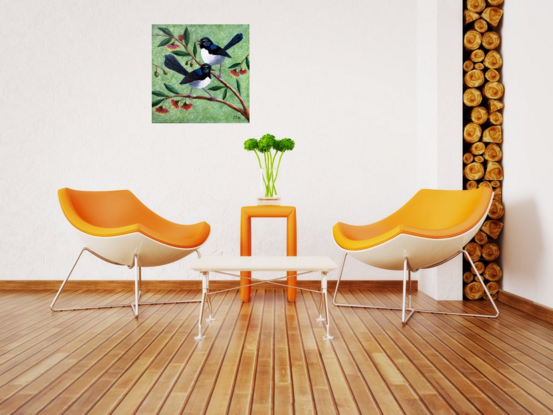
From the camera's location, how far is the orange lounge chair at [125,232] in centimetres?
297

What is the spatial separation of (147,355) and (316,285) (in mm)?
2053

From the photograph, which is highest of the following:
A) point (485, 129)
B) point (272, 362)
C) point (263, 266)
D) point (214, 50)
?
point (214, 50)

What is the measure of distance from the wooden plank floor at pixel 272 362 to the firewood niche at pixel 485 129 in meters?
0.38

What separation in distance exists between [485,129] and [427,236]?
4.05 ft

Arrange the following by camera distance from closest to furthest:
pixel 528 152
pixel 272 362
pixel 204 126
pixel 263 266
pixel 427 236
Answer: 1. pixel 272 362
2. pixel 263 266
3. pixel 427 236
4. pixel 528 152
5. pixel 204 126

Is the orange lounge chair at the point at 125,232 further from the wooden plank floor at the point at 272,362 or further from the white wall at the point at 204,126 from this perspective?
the white wall at the point at 204,126

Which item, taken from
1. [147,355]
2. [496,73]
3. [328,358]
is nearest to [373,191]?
[496,73]

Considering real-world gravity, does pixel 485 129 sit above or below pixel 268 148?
above

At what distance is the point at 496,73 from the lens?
11.3 ft

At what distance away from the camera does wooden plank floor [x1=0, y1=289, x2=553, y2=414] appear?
1.62 metres

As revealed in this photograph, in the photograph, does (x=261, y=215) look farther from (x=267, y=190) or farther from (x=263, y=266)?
(x=263, y=266)

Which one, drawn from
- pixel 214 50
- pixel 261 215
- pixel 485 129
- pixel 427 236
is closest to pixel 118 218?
pixel 261 215

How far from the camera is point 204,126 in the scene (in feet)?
13.4

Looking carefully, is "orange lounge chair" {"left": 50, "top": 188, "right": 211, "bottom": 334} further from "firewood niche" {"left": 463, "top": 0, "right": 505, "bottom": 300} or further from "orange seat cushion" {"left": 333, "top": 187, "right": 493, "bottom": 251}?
"firewood niche" {"left": 463, "top": 0, "right": 505, "bottom": 300}
